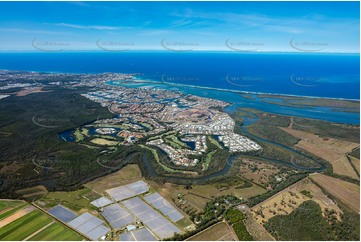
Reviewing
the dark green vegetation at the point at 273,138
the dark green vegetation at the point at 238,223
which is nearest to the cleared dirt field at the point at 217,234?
the dark green vegetation at the point at 238,223

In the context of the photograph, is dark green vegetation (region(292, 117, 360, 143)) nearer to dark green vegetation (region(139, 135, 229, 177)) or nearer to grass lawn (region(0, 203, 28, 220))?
dark green vegetation (region(139, 135, 229, 177))

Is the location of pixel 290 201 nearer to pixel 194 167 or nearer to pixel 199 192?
pixel 199 192

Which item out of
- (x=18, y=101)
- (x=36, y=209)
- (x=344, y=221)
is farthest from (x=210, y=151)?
(x=18, y=101)

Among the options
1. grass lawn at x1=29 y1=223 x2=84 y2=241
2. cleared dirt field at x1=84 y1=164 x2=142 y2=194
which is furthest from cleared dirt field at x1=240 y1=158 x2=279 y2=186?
grass lawn at x1=29 y1=223 x2=84 y2=241

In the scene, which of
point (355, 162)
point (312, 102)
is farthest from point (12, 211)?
point (312, 102)

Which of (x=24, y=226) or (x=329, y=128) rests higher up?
(x=329, y=128)

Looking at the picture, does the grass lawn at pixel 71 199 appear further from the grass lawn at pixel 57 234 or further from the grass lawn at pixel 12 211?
the grass lawn at pixel 57 234
